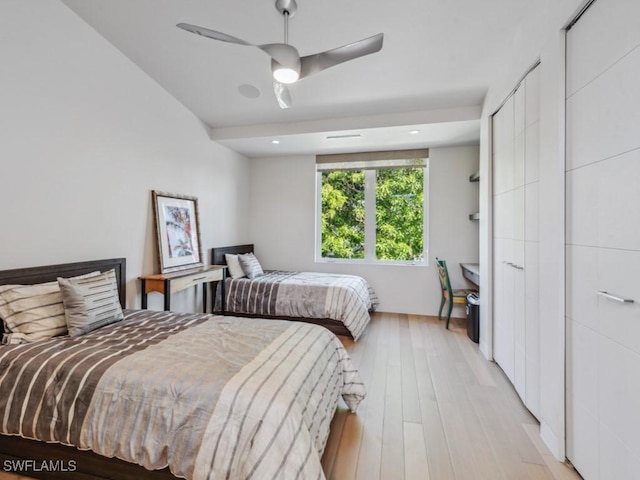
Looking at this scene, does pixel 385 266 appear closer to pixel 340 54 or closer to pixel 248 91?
pixel 248 91

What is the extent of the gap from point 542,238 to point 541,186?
1.07ft

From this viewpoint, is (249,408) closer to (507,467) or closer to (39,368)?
(39,368)

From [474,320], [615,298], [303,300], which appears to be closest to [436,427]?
[615,298]

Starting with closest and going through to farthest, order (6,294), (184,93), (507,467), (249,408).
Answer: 1. (249,408)
2. (507,467)
3. (6,294)
4. (184,93)

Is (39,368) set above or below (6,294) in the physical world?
below

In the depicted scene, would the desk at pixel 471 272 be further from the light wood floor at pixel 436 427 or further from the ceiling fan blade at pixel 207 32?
the ceiling fan blade at pixel 207 32

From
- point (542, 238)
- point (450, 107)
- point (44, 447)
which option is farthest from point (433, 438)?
point (450, 107)

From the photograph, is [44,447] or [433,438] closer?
[44,447]

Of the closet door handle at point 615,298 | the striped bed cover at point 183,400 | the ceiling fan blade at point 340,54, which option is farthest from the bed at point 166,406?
the ceiling fan blade at point 340,54

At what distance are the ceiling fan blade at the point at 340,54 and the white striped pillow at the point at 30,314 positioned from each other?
2210 mm

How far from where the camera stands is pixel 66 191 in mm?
2223

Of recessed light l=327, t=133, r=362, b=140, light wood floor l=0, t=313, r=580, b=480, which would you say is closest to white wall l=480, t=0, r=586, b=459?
light wood floor l=0, t=313, r=580, b=480

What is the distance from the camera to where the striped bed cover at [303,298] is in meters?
3.44

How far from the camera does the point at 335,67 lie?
111 inches
